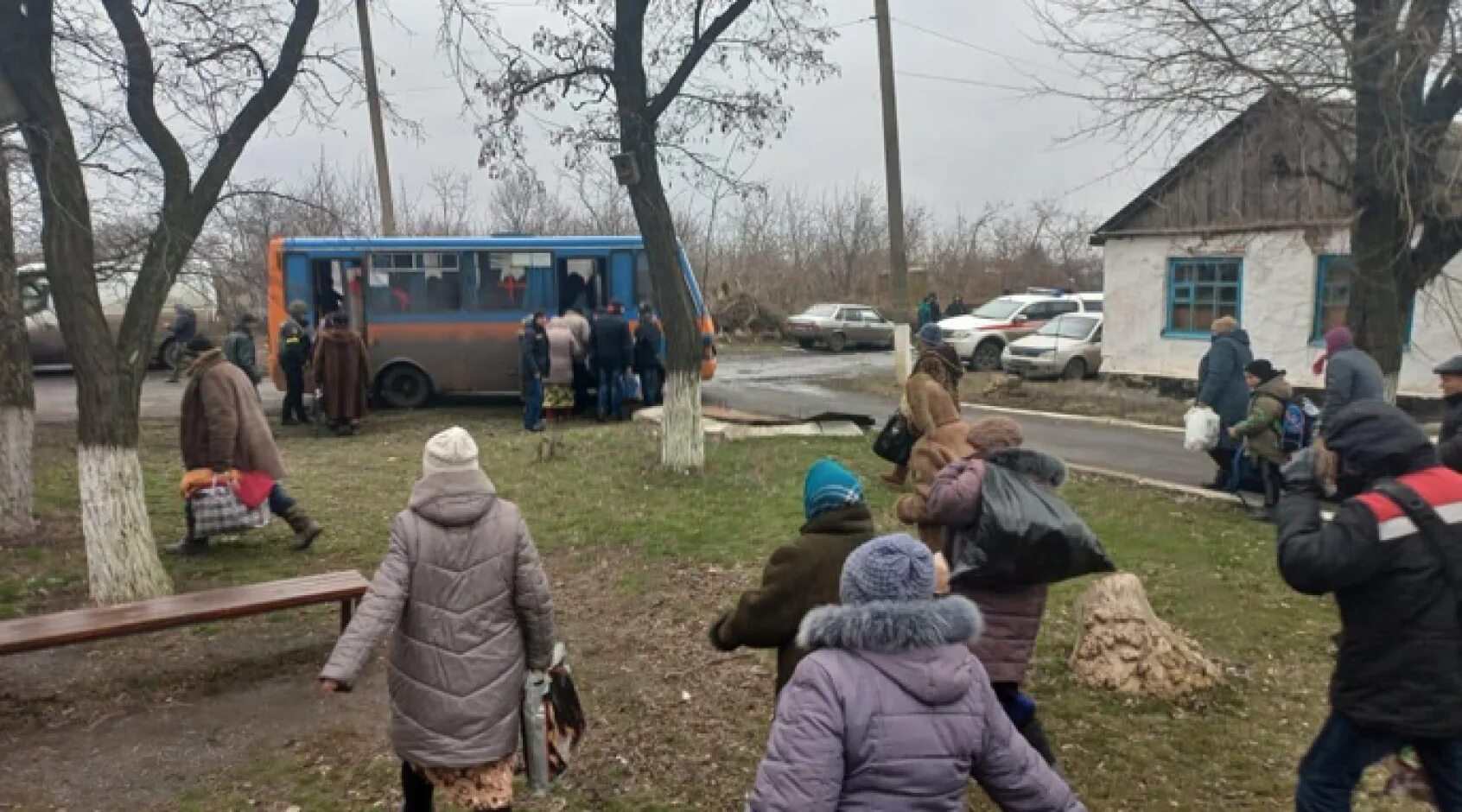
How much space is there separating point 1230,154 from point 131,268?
53.6ft

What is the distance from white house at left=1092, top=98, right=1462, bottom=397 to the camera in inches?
608

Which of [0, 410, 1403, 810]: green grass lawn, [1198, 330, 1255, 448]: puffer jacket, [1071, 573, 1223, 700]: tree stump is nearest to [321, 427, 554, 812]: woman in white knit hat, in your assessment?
[0, 410, 1403, 810]: green grass lawn

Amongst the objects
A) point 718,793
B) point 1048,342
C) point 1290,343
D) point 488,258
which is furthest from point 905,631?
point 1048,342

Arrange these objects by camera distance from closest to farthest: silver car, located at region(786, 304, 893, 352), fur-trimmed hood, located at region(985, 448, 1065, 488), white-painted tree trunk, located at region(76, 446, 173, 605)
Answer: fur-trimmed hood, located at region(985, 448, 1065, 488), white-painted tree trunk, located at region(76, 446, 173, 605), silver car, located at region(786, 304, 893, 352)

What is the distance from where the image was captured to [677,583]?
21.3 ft

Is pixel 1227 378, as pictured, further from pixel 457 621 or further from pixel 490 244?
pixel 490 244

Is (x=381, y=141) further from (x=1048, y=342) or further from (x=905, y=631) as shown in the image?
(x=905, y=631)

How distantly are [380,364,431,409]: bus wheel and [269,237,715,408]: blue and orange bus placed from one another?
1 centimetres

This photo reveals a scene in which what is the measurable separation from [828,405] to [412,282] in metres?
6.43

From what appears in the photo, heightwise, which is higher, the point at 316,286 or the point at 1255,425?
the point at 316,286

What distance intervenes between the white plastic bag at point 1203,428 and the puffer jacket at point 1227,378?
9 centimetres

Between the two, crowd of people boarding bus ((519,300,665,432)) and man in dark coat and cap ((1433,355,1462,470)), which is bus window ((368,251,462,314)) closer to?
crowd of people boarding bus ((519,300,665,432))

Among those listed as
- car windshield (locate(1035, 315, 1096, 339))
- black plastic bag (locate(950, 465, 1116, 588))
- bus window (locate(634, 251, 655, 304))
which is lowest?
black plastic bag (locate(950, 465, 1116, 588))

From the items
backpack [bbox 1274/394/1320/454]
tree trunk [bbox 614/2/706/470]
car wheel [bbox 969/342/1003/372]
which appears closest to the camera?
backpack [bbox 1274/394/1320/454]
